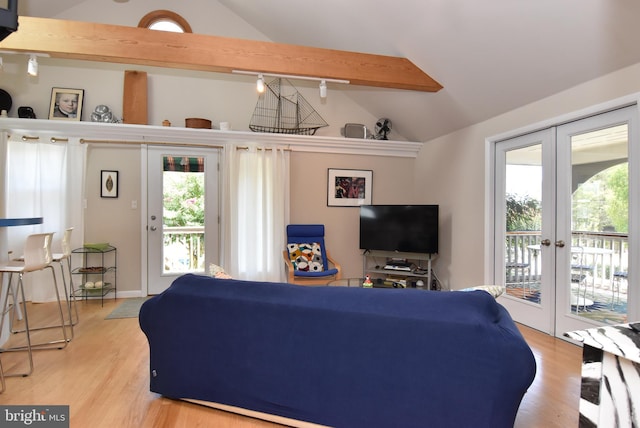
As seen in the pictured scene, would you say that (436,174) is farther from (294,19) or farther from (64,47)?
(64,47)

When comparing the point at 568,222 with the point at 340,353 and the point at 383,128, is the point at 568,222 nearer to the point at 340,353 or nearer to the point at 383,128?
the point at 340,353

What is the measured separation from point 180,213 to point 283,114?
2033 mm

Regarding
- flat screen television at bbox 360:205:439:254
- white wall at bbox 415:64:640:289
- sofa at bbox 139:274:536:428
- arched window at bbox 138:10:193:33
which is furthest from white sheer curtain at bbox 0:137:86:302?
white wall at bbox 415:64:640:289

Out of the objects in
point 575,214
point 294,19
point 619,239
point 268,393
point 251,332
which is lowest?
point 268,393

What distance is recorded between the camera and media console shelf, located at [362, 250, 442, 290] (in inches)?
171

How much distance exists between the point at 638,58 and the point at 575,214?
123 centimetres

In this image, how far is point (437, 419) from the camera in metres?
1.42

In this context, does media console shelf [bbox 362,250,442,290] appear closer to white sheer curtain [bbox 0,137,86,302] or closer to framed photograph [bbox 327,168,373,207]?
framed photograph [bbox 327,168,373,207]

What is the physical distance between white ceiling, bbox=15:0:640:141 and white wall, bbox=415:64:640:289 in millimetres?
110

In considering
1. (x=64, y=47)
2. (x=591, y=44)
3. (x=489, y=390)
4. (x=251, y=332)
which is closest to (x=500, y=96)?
(x=591, y=44)

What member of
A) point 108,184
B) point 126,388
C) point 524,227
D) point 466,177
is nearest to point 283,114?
point 108,184

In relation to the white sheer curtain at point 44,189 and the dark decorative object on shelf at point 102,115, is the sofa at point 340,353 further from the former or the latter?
the dark decorative object on shelf at point 102,115

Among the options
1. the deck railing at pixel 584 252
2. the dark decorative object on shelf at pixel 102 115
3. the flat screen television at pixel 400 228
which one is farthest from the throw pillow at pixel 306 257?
the dark decorative object on shelf at pixel 102 115

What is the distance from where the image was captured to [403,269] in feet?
14.4
